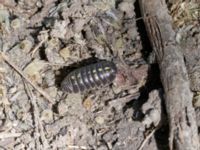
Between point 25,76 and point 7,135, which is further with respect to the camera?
point 25,76

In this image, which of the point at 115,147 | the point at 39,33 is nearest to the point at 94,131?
the point at 115,147

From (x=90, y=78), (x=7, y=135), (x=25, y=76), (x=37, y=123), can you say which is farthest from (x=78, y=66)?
(x=7, y=135)

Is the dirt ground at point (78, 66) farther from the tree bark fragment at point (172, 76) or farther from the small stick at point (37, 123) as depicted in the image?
the tree bark fragment at point (172, 76)

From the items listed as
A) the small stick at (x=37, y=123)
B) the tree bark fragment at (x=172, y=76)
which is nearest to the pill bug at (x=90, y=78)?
the small stick at (x=37, y=123)

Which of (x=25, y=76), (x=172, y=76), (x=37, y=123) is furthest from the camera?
(x=25, y=76)

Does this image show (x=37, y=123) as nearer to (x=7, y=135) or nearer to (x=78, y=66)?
(x=7, y=135)

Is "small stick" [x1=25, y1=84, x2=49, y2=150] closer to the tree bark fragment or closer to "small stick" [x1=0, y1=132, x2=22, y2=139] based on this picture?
"small stick" [x1=0, y1=132, x2=22, y2=139]

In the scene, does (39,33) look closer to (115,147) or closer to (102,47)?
(102,47)
